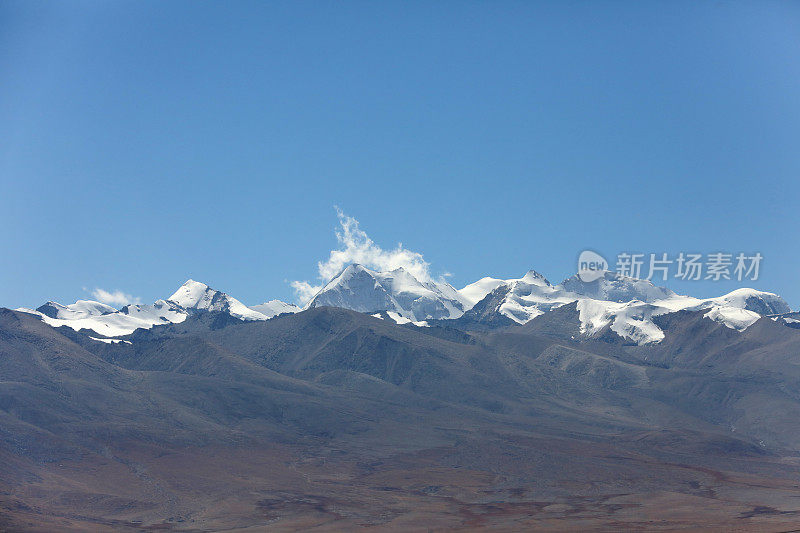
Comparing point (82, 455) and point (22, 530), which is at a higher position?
point (82, 455)

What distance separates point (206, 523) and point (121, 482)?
3458 cm

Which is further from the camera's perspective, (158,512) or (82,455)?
(82,455)

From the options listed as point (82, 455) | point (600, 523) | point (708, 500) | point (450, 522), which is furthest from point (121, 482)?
point (708, 500)

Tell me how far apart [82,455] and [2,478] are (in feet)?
104

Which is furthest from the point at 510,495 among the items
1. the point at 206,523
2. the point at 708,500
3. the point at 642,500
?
the point at 206,523

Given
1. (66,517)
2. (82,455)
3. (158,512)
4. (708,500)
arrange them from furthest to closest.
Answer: (82,455), (708,500), (158,512), (66,517)

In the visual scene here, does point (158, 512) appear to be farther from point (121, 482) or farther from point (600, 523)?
point (600, 523)

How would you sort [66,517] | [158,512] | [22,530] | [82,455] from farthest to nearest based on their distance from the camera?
[82,455]
[158,512]
[66,517]
[22,530]

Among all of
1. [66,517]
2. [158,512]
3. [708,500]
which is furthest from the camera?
[708,500]

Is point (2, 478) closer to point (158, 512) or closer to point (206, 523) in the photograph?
point (158, 512)

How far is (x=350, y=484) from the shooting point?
7815 inches

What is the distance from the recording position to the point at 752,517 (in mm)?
159500

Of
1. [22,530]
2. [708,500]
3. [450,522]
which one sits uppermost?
[708,500]

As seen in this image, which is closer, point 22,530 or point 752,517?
point 22,530
